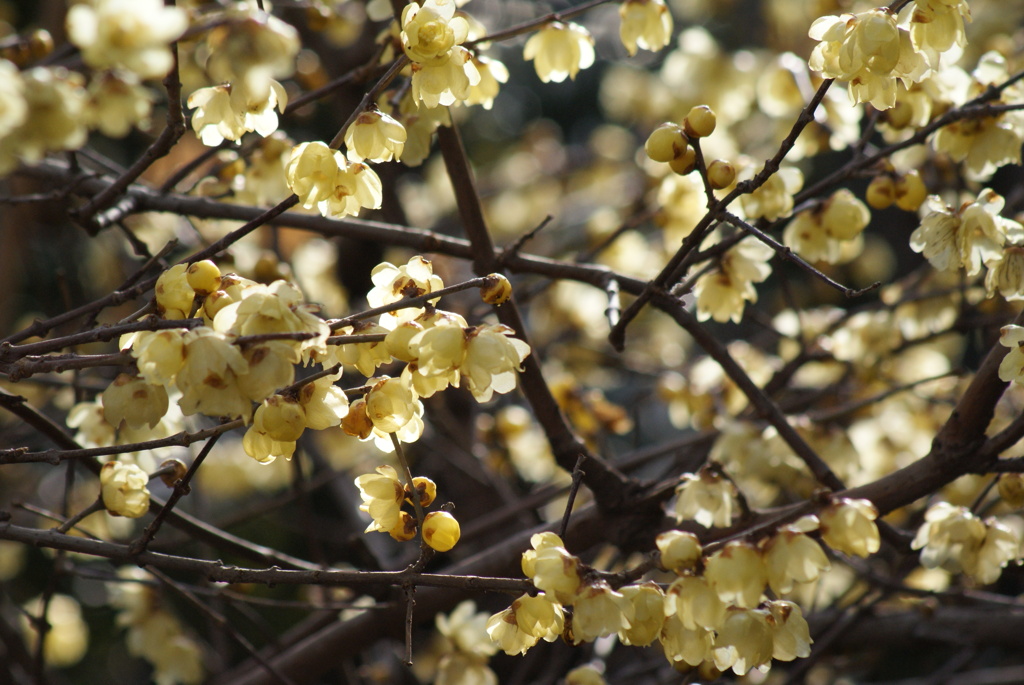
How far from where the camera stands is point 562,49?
181 cm

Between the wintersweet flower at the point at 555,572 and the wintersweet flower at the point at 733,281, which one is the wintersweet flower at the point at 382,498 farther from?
the wintersweet flower at the point at 733,281

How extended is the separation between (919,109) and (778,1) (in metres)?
3.14

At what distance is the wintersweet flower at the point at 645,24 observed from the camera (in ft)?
5.90

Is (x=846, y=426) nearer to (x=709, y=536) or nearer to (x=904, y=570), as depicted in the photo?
(x=904, y=570)

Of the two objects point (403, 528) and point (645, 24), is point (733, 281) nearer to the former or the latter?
point (645, 24)

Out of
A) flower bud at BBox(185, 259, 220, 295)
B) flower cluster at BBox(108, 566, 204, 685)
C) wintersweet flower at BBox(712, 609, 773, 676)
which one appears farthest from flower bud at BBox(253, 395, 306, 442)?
flower cluster at BBox(108, 566, 204, 685)

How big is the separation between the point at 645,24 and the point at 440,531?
1208 millimetres

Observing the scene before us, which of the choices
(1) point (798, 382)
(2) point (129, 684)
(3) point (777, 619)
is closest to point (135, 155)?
(2) point (129, 684)

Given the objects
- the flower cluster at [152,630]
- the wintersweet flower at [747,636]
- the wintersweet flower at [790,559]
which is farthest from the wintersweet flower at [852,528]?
the flower cluster at [152,630]

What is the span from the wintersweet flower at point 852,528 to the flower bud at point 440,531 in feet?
1.74

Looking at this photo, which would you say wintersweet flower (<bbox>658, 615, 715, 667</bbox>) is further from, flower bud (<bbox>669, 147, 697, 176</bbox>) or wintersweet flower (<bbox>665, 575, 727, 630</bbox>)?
flower bud (<bbox>669, 147, 697, 176</bbox>)

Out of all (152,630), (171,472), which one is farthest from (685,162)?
(152,630)

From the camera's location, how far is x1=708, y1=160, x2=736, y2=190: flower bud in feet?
5.02

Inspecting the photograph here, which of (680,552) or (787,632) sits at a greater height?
(680,552)
